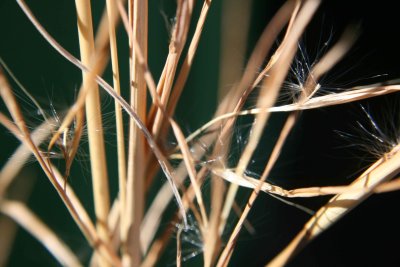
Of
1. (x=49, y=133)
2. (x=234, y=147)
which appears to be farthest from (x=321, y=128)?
(x=49, y=133)

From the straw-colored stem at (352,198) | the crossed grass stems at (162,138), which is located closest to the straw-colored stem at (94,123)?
the crossed grass stems at (162,138)

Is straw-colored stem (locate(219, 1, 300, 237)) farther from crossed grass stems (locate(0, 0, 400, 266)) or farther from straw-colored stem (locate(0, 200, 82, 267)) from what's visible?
straw-colored stem (locate(0, 200, 82, 267))

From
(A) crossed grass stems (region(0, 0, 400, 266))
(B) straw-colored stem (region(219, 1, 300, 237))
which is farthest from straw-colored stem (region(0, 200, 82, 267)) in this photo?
(B) straw-colored stem (region(219, 1, 300, 237))

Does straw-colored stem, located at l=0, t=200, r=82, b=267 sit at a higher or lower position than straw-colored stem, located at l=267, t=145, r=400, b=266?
lower

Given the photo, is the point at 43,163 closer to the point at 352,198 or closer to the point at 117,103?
the point at 117,103

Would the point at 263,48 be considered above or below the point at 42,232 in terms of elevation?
above

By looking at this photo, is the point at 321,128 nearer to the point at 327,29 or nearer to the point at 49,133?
the point at 327,29

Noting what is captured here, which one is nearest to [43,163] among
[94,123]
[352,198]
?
[94,123]

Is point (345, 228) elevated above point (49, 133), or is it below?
below

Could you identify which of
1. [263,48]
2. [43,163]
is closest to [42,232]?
[43,163]
